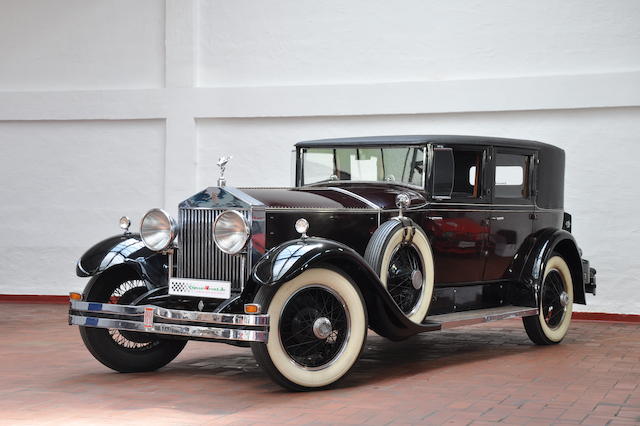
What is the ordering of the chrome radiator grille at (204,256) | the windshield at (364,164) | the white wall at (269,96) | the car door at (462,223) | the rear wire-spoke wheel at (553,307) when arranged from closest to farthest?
the chrome radiator grille at (204,256) → the car door at (462,223) → the windshield at (364,164) → the rear wire-spoke wheel at (553,307) → the white wall at (269,96)

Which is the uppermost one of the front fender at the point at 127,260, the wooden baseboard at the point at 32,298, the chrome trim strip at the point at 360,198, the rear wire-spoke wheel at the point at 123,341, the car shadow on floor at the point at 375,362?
the chrome trim strip at the point at 360,198

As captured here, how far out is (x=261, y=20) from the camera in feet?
38.8

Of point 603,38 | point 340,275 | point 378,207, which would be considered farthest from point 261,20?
point 340,275

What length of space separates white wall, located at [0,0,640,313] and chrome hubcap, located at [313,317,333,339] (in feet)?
18.6

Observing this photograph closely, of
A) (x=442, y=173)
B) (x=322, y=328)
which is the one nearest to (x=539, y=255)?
(x=442, y=173)

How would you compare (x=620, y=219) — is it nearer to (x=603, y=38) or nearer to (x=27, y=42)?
(x=603, y=38)

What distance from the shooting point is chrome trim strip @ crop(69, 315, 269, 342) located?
5344 millimetres

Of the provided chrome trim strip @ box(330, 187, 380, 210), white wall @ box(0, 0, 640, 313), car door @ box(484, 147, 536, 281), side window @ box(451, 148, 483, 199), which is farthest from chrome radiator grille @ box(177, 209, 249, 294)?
white wall @ box(0, 0, 640, 313)

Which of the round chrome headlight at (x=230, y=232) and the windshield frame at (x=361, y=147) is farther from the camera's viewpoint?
the windshield frame at (x=361, y=147)

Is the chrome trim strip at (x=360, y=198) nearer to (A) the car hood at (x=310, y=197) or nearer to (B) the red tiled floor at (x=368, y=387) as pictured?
(A) the car hood at (x=310, y=197)

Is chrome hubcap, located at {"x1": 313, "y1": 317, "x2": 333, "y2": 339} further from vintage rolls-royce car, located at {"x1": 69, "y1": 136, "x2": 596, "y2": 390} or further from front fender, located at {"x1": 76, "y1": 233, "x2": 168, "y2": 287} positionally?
front fender, located at {"x1": 76, "y1": 233, "x2": 168, "y2": 287}

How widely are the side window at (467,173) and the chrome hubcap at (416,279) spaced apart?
0.97m

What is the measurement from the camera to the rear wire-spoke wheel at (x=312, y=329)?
5.49m

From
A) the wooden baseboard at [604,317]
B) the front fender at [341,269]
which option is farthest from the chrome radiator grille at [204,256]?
the wooden baseboard at [604,317]
